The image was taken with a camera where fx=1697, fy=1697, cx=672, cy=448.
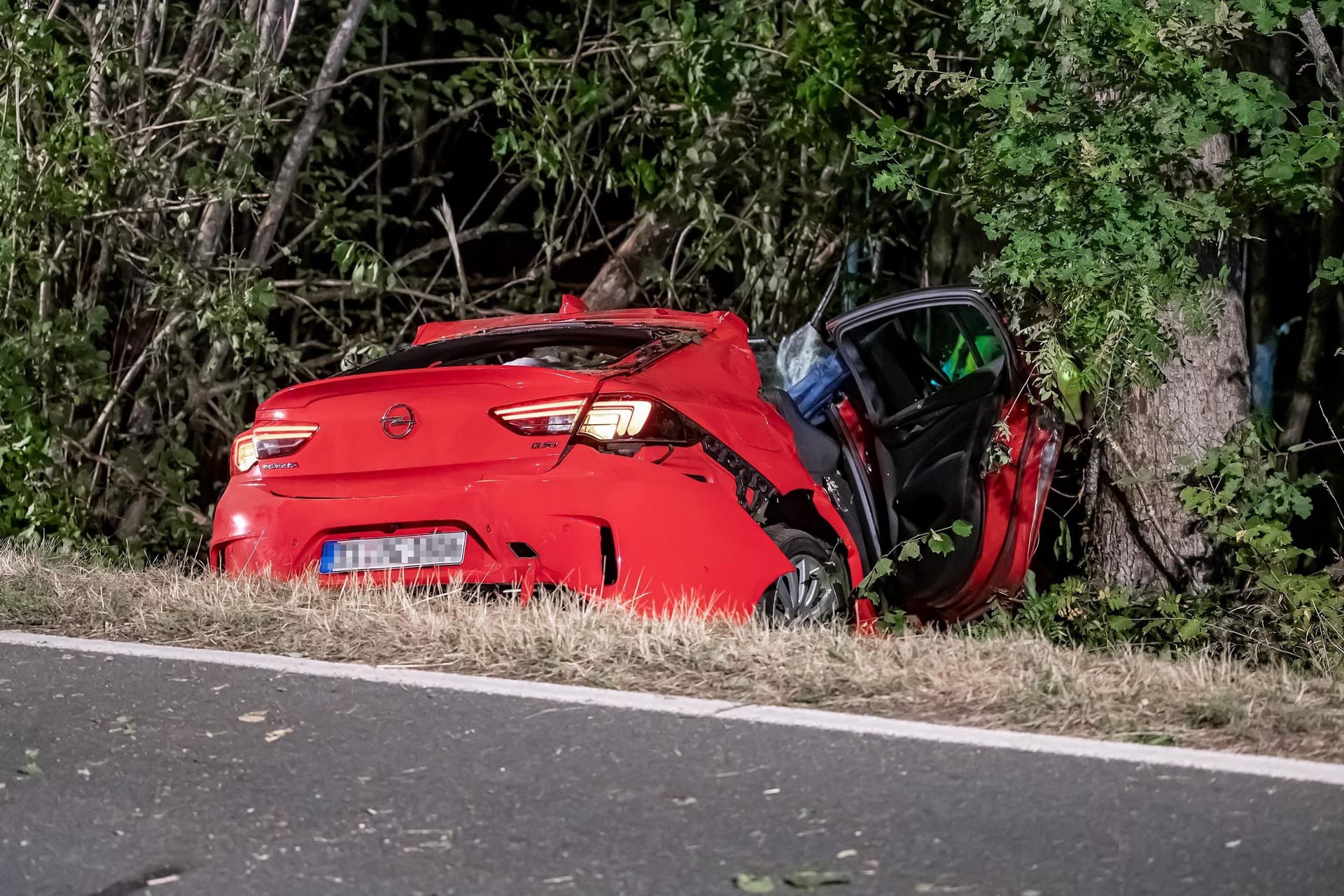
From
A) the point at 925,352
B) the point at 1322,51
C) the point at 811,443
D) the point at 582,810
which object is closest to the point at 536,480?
the point at 811,443

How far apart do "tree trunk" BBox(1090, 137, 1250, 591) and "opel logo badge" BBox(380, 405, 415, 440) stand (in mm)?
3185

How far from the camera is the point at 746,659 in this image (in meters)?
5.04

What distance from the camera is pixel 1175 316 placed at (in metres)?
7.34

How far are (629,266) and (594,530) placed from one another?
19.4 feet

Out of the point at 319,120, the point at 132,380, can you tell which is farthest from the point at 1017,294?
the point at 132,380

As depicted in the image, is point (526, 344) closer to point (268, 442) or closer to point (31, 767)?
point (268, 442)

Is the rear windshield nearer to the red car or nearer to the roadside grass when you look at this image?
the red car

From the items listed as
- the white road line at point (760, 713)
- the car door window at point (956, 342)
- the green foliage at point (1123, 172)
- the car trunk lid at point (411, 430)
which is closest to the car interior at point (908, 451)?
the car door window at point (956, 342)

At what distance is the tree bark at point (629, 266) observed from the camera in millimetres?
11352

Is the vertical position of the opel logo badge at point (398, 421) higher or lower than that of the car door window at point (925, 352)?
lower

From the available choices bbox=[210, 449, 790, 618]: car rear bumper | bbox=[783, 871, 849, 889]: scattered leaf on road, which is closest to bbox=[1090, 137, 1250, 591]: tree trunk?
bbox=[210, 449, 790, 618]: car rear bumper

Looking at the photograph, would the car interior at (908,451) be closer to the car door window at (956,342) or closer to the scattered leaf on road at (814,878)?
the car door window at (956,342)

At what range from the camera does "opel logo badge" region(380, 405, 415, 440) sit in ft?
19.6

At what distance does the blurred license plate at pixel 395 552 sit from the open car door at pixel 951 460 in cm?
198
